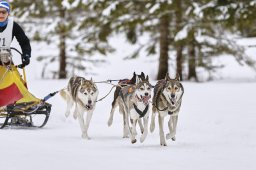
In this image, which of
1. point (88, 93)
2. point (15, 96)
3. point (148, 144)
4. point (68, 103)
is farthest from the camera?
point (68, 103)

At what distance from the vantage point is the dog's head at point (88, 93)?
9.34 meters

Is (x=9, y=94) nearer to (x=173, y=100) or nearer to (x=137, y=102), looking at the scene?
(x=137, y=102)

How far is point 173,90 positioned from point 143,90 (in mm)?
432

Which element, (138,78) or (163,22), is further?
(163,22)

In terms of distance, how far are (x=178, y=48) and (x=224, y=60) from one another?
16.5 m

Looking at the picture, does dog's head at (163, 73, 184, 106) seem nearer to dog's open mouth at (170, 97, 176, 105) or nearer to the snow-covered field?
dog's open mouth at (170, 97, 176, 105)

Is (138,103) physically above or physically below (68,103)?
above

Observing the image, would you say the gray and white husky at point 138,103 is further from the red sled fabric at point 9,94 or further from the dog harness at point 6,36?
the dog harness at point 6,36

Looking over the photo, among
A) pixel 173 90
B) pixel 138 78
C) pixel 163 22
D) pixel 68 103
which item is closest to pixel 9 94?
pixel 68 103

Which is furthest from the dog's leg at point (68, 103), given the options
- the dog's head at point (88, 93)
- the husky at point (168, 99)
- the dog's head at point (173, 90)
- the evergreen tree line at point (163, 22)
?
the evergreen tree line at point (163, 22)

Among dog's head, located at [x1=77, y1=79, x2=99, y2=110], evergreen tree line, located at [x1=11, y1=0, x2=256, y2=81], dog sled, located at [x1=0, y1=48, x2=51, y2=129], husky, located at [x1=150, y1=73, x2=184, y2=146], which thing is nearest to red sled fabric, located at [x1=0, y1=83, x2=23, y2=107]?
dog sled, located at [x1=0, y1=48, x2=51, y2=129]

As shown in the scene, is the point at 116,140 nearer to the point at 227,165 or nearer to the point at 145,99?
the point at 145,99

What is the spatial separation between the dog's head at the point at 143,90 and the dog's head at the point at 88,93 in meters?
0.99

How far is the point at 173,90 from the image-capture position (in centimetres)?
854
